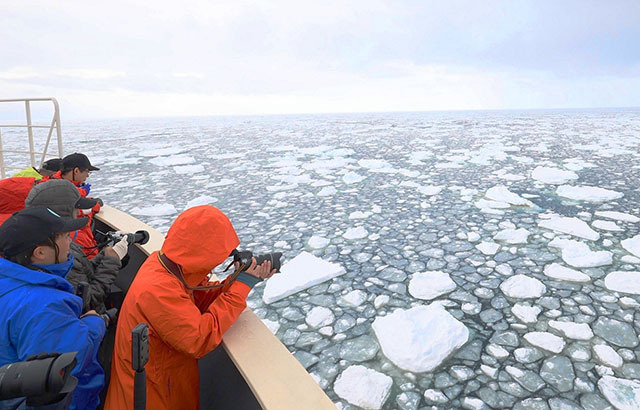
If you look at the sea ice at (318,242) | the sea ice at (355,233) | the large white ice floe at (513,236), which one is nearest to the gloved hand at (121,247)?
the sea ice at (318,242)

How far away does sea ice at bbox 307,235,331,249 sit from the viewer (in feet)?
12.3

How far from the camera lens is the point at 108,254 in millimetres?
2150

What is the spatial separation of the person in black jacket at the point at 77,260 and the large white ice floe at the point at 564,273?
3.09 m

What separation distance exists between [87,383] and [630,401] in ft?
7.66

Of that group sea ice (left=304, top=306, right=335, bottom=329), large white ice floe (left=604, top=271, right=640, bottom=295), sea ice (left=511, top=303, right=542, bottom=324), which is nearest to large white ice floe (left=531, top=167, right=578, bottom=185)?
large white ice floe (left=604, top=271, right=640, bottom=295)

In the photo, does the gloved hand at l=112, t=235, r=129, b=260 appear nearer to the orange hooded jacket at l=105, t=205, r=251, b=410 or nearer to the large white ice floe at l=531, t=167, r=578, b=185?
the orange hooded jacket at l=105, t=205, r=251, b=410

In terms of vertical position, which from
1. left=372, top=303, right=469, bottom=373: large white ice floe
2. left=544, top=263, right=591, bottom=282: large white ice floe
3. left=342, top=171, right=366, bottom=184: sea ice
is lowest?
left=372, top=303, right=469, bottom=373: large white ice floe

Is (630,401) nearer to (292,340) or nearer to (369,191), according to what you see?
(292,340)

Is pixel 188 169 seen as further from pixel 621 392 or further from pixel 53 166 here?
pixel 621 392

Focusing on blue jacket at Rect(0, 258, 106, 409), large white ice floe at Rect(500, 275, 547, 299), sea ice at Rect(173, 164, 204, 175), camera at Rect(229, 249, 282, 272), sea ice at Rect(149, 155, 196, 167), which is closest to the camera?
blue jacket at Rect(0, 258, 106, 409)

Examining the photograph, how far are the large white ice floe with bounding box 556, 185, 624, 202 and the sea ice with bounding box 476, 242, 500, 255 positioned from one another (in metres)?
2.30

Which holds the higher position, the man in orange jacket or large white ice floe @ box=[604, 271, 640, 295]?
the man in orange jacket

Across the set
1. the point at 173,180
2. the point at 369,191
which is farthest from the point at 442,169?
the point at 173,180

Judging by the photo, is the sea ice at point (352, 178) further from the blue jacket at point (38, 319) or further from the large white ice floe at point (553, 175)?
the blue jacket at point (38, 319)
